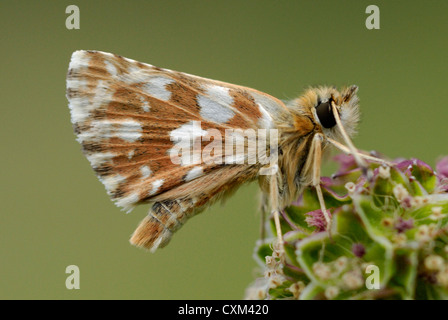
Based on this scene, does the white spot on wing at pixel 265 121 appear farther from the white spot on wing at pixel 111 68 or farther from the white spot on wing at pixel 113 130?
the white spot on wing at pixel 111 68

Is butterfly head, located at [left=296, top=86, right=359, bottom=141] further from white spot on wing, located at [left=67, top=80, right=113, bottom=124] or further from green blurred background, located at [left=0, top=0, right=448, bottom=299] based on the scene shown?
green blurred background, located at [left=0, top=0, right=448, bottom=299]

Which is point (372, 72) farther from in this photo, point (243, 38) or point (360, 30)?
point (243, 38)

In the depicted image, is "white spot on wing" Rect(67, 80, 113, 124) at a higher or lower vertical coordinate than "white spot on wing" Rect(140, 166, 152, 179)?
higher

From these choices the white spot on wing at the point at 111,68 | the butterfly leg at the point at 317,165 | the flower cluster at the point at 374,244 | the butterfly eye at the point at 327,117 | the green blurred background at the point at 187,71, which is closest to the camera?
the flower cluster at the point at 374,244

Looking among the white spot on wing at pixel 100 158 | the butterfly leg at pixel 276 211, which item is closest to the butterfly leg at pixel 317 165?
the butterfly leg at pixel 276 211

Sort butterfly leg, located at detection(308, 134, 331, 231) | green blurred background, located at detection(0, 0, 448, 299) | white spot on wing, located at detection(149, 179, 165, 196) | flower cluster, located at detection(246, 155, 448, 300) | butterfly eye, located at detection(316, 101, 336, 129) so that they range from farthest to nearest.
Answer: green blurred background, located at detection(0, 0, 448, 299) → white spot on wing, located at detection(149, 179, 165, 196) → butterfly eye, located at detection(316, 101, 336, 129) → butterfly leg, located at detection(308, 134, 331, 231) → flower cluster, located at detection(246, 155, 448, 300)

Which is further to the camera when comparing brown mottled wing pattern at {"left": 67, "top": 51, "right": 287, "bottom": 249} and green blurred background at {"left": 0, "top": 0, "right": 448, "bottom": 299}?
green blurred background at {"left": 0, "top": 0, "right": 448, "bottom": 299}

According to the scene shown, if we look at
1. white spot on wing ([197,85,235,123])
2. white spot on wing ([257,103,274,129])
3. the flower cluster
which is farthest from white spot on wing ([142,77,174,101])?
the flower cluster
